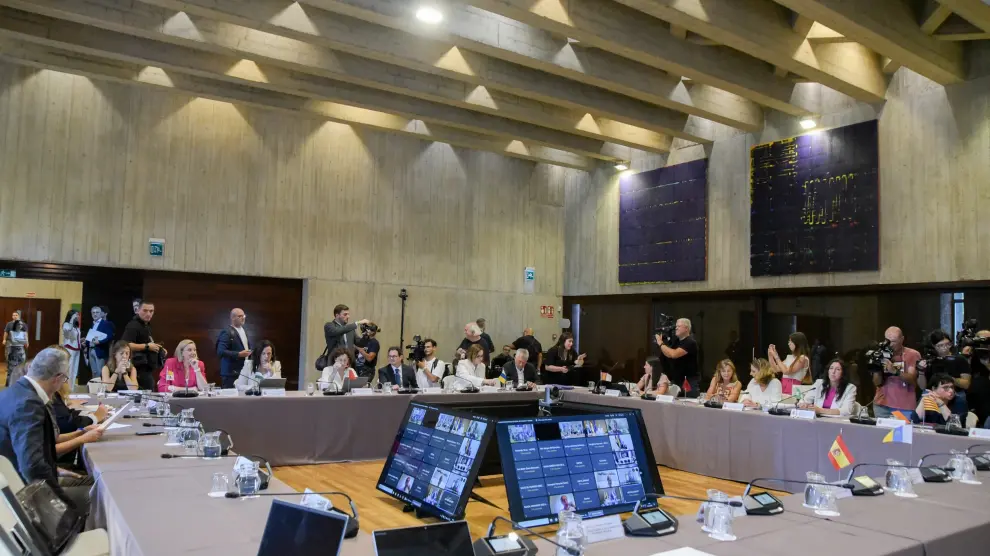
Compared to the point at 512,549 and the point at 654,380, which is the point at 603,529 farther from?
the point at 654,380

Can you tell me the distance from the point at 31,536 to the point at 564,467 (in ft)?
6.19

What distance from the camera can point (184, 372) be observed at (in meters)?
6.39

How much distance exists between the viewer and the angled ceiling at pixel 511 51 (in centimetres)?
604

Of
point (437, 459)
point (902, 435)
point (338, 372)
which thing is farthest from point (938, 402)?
point (338, 372)

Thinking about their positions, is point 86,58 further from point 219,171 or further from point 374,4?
point 374,4

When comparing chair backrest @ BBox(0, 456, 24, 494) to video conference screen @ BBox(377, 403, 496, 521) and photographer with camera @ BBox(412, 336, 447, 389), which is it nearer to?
video conference screen @ BBox(377, 403, 496, 521)

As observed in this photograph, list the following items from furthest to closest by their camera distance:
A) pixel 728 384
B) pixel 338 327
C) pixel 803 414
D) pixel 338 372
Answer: pixel 338 327
pixel 338 372
pixel 728 384
pixel 803 414

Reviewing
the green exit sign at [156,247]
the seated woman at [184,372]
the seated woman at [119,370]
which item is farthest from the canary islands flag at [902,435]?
the green exit sign at [156,247]

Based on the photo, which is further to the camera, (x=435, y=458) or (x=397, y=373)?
Result: (x=397, y=373)

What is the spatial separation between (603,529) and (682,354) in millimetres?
5402

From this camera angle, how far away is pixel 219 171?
9047 millimetres

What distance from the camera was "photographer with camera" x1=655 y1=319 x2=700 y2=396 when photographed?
7137mm

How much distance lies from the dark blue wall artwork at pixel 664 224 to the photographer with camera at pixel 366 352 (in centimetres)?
420

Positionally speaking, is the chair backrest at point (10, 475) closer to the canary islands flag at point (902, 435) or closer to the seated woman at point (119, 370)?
the seated woman at point (119, 370)
